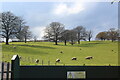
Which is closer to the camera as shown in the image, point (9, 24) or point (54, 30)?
point (9, 24)

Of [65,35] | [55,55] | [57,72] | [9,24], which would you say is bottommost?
[55,55]

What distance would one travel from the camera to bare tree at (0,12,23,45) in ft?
74.3

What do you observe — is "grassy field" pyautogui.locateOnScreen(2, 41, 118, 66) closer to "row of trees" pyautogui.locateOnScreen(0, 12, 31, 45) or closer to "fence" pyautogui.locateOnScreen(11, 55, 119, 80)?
"row of trees" pyautogui.locateOnScreen(0, 12, 31, 45)

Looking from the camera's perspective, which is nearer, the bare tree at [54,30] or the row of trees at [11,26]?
the row of trees at [11,26]

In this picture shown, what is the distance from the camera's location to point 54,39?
100ft

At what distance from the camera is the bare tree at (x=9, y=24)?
22.7m

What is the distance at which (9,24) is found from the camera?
2306 cm

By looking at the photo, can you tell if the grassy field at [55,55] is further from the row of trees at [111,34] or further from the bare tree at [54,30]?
the row of trees at [111,34]

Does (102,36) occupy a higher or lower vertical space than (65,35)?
higher

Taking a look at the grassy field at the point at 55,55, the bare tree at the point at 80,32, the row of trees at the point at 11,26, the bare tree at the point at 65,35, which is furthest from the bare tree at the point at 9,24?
the bare tree at the point at 80,32

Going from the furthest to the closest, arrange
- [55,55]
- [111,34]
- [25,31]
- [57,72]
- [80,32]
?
[111,34], [80,32], [25,31], [55,55], [57,72]

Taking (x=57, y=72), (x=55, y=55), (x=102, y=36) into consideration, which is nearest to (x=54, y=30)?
(x=55, y=55)

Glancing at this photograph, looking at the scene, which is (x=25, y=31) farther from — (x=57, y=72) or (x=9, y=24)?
(x=57, y=72)

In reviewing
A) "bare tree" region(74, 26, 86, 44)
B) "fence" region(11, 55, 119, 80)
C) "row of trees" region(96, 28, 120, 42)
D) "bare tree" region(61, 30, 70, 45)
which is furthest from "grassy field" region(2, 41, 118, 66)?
"bare tree" region(74, 26, 86, 44)
